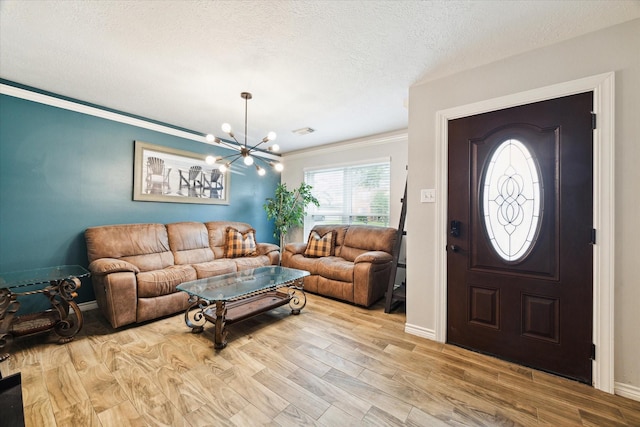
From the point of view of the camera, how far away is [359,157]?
459 centimetres

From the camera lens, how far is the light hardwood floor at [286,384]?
1538mm

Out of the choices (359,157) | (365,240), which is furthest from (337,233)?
(359,157)

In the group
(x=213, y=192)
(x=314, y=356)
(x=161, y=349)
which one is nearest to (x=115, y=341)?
(x=161, y=349)

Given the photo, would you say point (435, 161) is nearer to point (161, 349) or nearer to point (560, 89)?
point (560, 89)

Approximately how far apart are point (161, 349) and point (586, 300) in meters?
3.35

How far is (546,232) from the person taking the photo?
2.00m

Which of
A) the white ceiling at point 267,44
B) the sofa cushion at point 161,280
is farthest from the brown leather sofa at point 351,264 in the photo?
the white ceiling at point 267,44

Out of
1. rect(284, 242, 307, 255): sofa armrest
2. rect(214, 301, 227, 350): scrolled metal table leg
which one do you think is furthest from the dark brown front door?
rect(284, 242, 307, 255): sofa armrest

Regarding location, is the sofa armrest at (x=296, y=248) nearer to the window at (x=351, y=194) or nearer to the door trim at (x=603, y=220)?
the window at (x=351, y=194)

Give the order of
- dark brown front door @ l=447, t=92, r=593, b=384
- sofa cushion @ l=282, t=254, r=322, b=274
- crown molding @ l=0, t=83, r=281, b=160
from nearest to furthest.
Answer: dark brown front door @ l=447, t=92, r=593, b=384 → crown molding @ l=0, t=83, r=281, b=160 → sofa cushion @ l=282, t=254, r=322, b=274

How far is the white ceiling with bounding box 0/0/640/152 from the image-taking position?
5.70ft

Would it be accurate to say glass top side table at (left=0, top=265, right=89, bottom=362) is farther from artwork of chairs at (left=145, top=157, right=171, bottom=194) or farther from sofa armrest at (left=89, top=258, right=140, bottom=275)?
artwork of chairs at (left=145, top=157, right=171, bottom=194)

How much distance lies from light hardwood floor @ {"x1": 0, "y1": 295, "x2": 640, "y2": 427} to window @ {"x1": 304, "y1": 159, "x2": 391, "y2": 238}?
91.3 inches

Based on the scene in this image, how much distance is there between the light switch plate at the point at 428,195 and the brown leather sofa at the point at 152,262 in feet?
8.42
